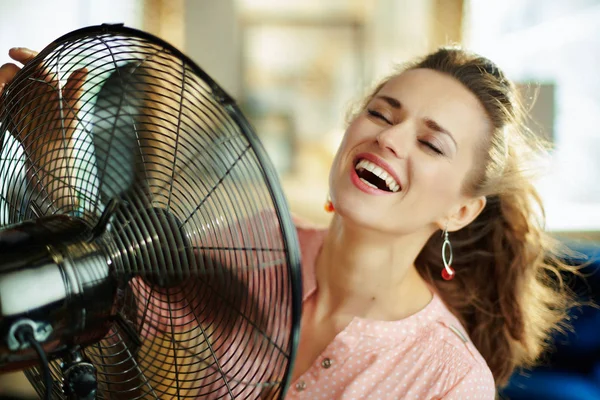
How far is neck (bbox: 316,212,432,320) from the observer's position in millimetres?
1316

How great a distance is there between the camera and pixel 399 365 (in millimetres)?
1277

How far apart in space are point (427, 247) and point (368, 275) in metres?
0.28

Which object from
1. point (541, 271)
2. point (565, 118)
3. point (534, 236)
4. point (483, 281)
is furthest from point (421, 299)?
point (565, 118)

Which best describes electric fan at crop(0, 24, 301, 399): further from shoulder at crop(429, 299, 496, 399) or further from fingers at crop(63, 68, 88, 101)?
shoulder at crop(429, 299, 496, 399)

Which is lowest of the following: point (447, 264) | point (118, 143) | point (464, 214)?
point (447, 264)

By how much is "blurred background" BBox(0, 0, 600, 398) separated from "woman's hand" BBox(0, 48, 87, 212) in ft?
8.92

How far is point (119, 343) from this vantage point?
2.89 ft

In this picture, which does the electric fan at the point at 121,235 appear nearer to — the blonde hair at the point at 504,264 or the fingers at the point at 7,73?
the fingers at the point at 7,73

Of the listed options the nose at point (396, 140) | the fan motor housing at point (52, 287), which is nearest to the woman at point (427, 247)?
the nose at point (396, 140)

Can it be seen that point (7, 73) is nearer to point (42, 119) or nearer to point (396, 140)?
point (42, 119)

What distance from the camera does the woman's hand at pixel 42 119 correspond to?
887 millimetres

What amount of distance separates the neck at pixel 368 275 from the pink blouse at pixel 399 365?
0.17 ft

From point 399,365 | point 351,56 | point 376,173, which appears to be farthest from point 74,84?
point 351,56

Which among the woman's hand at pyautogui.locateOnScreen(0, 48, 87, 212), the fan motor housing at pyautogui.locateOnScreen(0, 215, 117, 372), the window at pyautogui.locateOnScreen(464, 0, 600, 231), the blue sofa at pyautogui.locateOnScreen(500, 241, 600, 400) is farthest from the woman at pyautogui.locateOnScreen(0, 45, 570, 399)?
the window at pyautogui.locateOnScreen(464, 0, 600, 231)
